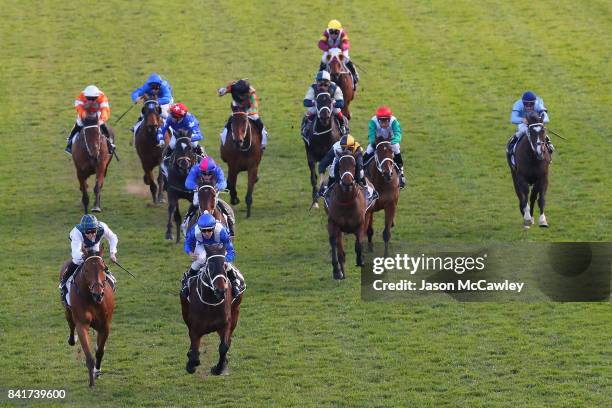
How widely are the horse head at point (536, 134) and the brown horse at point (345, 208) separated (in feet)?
13.7

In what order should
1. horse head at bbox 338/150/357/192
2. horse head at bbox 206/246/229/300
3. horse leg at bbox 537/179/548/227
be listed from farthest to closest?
1. horse leg at bbox 537/179/548/227
2. horse head at bbox 338/150/357/192
3. horse head at bbox 206/246/229/300

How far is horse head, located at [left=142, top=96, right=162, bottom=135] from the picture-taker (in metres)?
32.8

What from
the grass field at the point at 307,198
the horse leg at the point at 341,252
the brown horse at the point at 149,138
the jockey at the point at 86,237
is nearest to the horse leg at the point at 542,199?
the grass field at the point at 307,198

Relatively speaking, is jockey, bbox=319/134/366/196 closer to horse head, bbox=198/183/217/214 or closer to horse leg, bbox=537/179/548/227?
horse head, bbox=198/183/217/214

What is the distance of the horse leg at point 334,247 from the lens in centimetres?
2819

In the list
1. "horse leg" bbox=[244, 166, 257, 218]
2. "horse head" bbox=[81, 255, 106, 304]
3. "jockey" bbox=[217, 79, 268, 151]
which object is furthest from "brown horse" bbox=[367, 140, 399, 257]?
"horse head" bbox=[81, 255, 106, 304]

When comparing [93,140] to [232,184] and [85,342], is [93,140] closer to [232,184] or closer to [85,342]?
[232,184]

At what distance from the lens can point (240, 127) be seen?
31.8 m

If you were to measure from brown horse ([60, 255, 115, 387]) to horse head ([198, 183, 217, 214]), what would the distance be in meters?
3.00

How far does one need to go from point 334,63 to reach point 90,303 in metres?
15.2

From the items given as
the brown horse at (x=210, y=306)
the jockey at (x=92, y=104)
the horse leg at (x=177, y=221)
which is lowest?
the brown horse at (x=210, y=306)

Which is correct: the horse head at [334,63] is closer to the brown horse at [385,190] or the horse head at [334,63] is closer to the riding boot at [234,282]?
the brown horse at [385,190]

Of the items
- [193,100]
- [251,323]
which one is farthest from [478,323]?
[193,100]

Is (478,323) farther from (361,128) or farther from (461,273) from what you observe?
(361,128)
